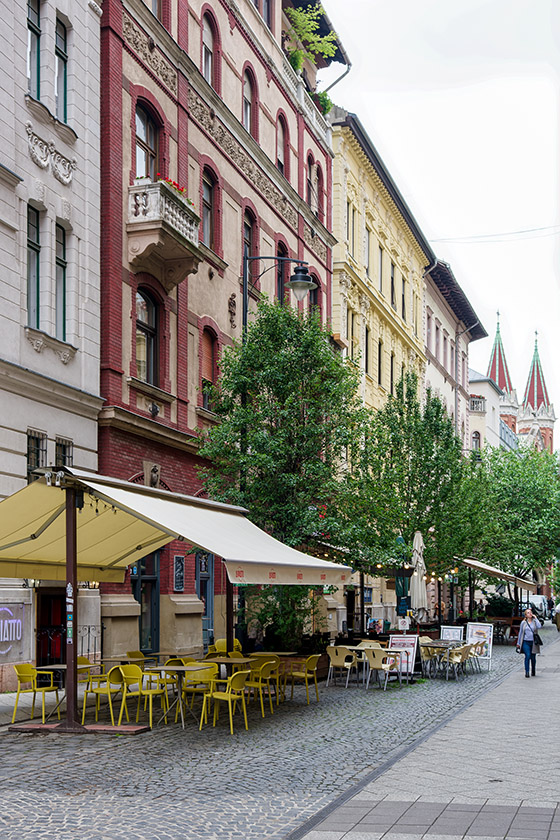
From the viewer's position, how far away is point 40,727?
13.2 metres

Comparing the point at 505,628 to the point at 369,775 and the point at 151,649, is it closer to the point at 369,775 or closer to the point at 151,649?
the point at 151,649

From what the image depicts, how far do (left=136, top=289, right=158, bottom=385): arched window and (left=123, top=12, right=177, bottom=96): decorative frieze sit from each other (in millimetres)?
5274

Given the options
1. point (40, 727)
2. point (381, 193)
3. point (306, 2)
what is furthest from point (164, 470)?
point (381, 193)

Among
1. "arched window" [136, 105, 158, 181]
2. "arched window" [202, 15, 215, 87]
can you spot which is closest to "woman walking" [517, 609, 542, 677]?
"arched window" [136, 105, 158, 181]

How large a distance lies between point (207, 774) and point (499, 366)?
13862cm

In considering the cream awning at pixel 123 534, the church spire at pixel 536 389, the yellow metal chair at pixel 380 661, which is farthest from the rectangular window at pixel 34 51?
the church spire at pixel 536 389

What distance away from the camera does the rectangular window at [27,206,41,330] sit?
1909 centimetres

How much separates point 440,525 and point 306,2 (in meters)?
19.2

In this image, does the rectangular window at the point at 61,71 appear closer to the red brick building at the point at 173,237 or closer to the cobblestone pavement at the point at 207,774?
the red brick building at the point at 173,237

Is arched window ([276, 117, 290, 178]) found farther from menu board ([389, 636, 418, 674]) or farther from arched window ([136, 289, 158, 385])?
menu board ([389, 636, 418, 674])

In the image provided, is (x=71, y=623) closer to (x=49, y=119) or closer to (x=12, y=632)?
(x=12, y=632)

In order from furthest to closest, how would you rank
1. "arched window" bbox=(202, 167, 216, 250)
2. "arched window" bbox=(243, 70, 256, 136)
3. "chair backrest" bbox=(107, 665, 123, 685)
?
1. "arched window" bbox=(243, 70, 256, 136)
2. "arched window" bbox=(202, 167, 216, 250)
3. "chair backrest" bbox=(107, 665, 123, 685)

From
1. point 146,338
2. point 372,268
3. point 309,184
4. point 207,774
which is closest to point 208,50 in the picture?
point 146,338

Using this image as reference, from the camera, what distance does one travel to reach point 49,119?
64.3 feet
